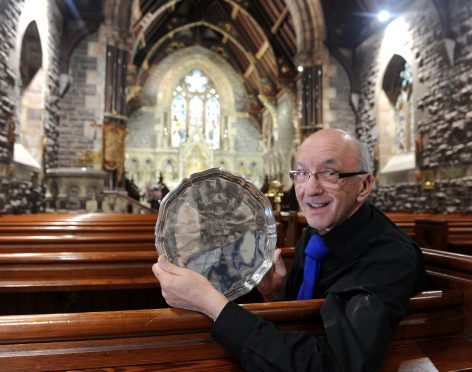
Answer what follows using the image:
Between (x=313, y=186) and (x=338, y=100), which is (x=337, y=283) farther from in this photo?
(x=338, y=100)

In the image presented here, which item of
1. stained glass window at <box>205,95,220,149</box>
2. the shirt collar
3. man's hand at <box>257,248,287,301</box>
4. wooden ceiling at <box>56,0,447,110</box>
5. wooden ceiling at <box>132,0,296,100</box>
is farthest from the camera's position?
stained glass window at <box>205,95,220,149</box>

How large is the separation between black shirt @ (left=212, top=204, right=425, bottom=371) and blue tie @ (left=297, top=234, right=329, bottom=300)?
0.43 feet

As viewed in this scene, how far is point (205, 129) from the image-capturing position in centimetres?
1648

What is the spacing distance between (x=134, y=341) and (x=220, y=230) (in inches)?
12.2

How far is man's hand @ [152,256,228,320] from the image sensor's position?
0.75 meters

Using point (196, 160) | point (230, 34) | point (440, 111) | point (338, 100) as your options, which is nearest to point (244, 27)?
point (230, 34)

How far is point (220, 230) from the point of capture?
895 millimetres

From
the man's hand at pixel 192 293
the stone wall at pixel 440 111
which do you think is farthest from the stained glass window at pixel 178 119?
the man's hand at pixel 192 293

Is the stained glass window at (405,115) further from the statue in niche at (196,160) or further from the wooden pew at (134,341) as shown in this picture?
the statue in niche at (196,160)

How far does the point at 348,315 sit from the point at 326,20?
30.3ft

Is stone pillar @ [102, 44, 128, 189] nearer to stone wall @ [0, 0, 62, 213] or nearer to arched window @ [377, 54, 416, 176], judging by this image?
stone wall @ [0, 0, 62, 213]

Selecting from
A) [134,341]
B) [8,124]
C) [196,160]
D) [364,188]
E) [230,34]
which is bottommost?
[134,341]

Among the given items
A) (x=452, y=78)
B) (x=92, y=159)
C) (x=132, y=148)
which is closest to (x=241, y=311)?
(x=452, y=78)

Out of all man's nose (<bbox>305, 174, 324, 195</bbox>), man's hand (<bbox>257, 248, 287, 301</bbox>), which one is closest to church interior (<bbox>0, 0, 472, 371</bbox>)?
man's nose (<bbox>305, 174, 324, 195</bbox>)
